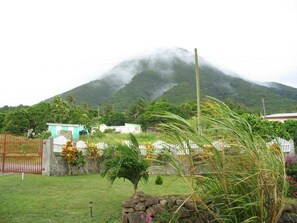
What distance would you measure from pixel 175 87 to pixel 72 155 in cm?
6541

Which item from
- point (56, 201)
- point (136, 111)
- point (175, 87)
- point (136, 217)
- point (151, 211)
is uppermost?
point (175, 87)

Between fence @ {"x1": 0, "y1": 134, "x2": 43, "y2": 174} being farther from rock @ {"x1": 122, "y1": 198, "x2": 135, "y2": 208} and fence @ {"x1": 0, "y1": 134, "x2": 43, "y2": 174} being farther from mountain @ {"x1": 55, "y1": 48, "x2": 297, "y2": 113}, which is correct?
mountain @ {"x1": 55, "y1": 48, "x2": 297, "y2": 113}

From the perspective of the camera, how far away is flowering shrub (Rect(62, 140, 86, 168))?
13.3 meters

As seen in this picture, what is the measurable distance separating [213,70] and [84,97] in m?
43.6

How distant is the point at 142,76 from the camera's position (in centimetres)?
10750

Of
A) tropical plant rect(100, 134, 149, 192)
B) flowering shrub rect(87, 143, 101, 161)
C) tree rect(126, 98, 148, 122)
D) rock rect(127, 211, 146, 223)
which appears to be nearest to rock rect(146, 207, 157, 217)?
Answer: rock rect(127, 211, 146, 223)

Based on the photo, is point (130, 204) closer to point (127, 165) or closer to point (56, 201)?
point (127, 165)

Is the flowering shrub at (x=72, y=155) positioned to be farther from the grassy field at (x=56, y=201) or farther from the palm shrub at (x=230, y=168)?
the palm shrub at (x=230, y=168)

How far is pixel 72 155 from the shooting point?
13.4 metres

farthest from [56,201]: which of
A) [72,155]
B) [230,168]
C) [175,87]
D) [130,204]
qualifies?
[175,87]

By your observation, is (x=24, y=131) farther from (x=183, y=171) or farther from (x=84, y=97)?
(x=84, y=97)

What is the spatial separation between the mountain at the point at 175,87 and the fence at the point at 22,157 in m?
34.7

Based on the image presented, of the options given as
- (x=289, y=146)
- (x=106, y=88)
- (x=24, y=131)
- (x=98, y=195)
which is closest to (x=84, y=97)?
(x=106, y=88)

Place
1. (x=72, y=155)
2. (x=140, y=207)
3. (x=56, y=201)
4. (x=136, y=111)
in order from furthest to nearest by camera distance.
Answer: (x=136, y=111) → (x=72, y=155) → (x=56, y=201) → (x=140, y=207)
